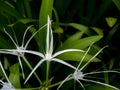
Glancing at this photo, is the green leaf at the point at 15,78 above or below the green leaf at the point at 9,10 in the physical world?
below

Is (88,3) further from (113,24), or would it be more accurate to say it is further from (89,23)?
(113,24)

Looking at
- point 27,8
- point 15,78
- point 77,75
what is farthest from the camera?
point 27,8

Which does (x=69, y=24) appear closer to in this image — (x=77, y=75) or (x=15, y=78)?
(x=15, y=78)

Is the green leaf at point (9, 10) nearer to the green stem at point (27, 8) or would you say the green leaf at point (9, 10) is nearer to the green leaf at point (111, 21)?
the green stem at point (27, 8)

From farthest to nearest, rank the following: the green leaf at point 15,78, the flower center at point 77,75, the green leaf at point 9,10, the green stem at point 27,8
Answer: the green stem at point 27,8, the green leaf at point 9,10, the green leaf at point 15,78, the flower center at point 77,75

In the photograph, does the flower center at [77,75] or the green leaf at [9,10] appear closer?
the flower center at [77,75]

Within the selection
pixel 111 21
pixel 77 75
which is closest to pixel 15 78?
pixel 77 75

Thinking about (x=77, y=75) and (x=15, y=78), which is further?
(x=15, y=78)

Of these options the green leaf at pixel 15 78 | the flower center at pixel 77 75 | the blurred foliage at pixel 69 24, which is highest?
the blurred foliage at pixel 69 24

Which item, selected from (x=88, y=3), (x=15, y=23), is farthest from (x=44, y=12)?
(x=88, y=3)

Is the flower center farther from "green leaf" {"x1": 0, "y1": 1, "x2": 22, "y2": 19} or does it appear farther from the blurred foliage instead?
"green leaf" {"x1": 0, "y1": 1, "x2": 22, "y2": 19}

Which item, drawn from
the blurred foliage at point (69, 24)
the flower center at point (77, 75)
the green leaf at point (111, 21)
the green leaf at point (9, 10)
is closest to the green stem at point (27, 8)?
the blurred foliage at point (69, 24)
